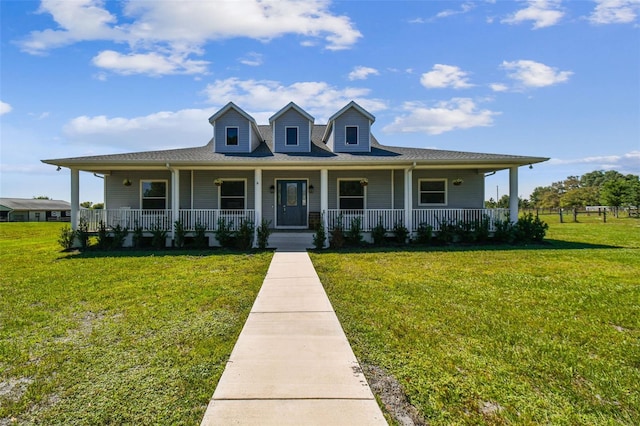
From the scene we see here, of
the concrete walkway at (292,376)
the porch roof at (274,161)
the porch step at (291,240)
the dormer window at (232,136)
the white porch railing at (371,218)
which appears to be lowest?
the concrete walkway at (292,376)

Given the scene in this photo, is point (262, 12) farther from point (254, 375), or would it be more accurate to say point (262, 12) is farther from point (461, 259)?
point (254, 375)

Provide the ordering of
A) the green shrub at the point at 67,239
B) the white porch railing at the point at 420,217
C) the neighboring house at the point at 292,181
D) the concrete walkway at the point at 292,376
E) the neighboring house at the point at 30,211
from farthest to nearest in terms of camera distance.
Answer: the neighboring house at the point at 30,211 → the neighboring house at the point at 292,181 → the white porch railing at the point at 420,217 → the green shrub at the point at 67,239 → the concrete walkway at the point at 292,376

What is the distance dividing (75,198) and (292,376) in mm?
12533

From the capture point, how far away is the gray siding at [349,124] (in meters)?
13.9

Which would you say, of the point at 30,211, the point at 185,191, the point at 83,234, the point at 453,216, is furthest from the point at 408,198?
the point at 30,211

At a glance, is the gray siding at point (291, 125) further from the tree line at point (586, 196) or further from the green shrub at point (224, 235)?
the tree line at point (586, 196)

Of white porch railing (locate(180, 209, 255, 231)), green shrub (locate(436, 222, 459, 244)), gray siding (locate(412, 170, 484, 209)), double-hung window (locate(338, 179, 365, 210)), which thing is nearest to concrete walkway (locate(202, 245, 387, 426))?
white porch railing (locate(180, 209, 255, 231))

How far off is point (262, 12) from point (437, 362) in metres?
9.57

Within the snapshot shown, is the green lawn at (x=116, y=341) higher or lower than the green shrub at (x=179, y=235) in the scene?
lower

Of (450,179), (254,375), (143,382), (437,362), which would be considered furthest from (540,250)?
(143,382)

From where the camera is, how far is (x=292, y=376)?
2820 millimetres

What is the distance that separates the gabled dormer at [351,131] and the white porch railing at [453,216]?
143 inches

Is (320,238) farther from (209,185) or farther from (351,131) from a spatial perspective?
(209,185)

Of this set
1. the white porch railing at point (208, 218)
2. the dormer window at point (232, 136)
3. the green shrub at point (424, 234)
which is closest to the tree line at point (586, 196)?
the green shrub at point (424, 234)
